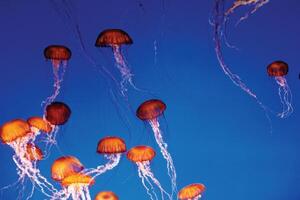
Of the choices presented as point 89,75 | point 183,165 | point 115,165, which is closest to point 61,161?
point 115,165

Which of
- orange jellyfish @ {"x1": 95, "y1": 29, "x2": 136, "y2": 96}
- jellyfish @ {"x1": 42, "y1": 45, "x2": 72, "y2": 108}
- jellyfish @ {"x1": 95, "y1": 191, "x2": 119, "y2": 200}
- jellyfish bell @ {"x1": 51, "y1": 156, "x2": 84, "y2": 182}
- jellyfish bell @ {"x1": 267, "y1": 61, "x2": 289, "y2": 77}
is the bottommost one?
jellyfish @ {"x1": 95, "y1": 191, "x2": 119, "y2": 200}

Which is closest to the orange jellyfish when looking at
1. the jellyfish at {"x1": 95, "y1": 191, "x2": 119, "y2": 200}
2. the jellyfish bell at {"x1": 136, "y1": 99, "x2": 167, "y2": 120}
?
the jellyfish bell at {"x1": 136, "y1": 99, "x2": 167, "y2": 120}

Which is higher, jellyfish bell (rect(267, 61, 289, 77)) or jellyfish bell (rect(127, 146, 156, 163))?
jellyfish bell (rect(267, 61, 289, 77))

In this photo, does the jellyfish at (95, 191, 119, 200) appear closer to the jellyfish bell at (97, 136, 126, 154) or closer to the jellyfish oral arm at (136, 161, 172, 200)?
the jellyfish oral arm at (136, 161, 172, 200)

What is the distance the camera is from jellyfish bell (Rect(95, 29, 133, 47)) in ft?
18.4

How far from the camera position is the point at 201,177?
6.18 meters

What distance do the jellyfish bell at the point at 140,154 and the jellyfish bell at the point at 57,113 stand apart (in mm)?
1009

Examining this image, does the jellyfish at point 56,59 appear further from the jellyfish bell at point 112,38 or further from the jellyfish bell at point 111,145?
the jellyfish bell at point 111,145

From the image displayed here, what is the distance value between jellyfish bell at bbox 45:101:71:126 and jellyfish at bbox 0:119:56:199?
1.07ft

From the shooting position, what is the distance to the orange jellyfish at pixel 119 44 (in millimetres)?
5629

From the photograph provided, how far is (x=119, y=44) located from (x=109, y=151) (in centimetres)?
145

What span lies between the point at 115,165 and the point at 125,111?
2.60 feet

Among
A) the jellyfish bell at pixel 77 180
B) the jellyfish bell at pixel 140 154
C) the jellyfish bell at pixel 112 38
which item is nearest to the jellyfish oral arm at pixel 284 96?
the jellyfish bell at pixel 140 154

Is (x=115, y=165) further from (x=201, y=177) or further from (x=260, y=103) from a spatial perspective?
(x=260, y=103)
